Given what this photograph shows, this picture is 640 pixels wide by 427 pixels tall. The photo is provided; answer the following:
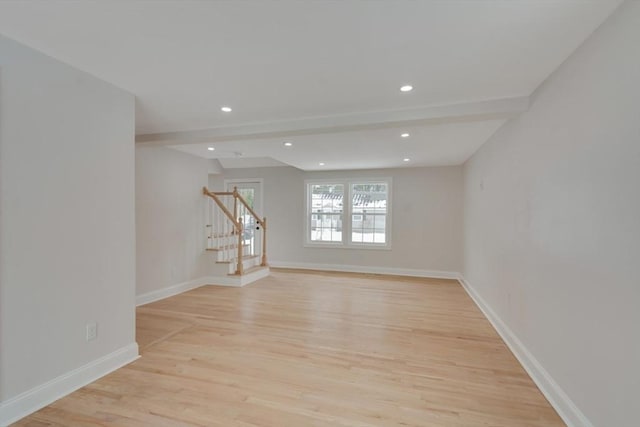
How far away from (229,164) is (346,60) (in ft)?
18.9

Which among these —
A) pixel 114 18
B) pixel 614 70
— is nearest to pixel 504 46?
pixel 614 70

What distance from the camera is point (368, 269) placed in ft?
22.1

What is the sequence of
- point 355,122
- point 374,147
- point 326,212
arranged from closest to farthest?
1. point 355,122
2. point 374,147
3. point 326,212

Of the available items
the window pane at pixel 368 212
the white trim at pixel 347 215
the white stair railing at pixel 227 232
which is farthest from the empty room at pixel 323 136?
the window pane at pixel 368 212

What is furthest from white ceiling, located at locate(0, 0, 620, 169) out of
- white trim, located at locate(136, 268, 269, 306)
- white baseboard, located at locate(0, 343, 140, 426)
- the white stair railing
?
white trim, located at locate(136, 268, 269, 306)

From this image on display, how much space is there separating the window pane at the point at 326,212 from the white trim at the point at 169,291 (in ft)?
9.33

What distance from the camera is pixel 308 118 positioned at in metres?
3.18

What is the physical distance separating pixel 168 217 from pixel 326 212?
359 centimetres

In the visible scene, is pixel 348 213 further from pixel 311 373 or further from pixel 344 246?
pixel 311 373

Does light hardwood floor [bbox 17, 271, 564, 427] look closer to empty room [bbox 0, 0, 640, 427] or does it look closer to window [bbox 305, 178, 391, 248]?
empty room [bbox 0, 0, 640, 427]

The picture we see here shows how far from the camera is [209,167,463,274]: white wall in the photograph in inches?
244

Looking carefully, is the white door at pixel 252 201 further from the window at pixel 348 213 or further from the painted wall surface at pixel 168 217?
the painted wall surface at pixel 168 217

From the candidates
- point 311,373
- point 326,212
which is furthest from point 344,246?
point 311,373

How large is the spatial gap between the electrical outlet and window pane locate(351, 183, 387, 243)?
5.28m
